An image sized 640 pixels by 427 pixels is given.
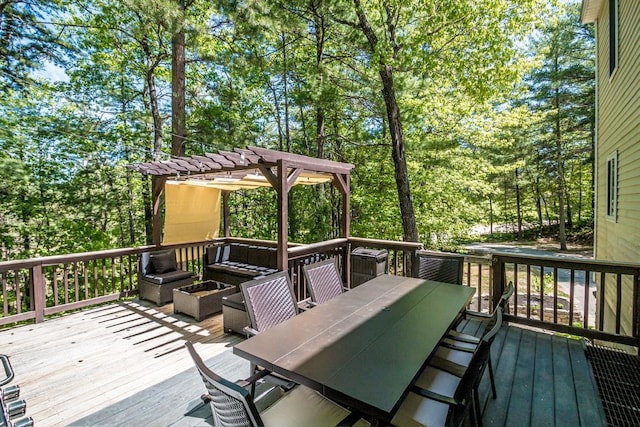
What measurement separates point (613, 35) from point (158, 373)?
8.51m

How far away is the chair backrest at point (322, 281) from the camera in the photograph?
10.5ft

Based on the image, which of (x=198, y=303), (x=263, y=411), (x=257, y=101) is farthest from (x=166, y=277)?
(x=257, y=101)

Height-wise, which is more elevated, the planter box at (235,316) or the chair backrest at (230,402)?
the chair backrest at (230,402)

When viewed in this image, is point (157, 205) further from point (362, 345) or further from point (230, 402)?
point (230, 402)

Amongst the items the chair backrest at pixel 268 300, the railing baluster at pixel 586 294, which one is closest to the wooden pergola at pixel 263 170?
the chair backrest at pixel 268 300

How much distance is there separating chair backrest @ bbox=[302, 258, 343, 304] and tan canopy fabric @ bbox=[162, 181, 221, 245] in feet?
13.3

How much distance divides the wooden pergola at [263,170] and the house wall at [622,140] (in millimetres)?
4082

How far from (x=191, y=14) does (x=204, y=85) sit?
1905 mm

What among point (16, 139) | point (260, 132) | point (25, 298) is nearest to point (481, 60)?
point (260, 132)

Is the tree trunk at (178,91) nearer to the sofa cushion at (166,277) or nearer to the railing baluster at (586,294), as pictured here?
the sofa cushion at (166,277)

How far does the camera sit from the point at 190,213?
6617 millimetres

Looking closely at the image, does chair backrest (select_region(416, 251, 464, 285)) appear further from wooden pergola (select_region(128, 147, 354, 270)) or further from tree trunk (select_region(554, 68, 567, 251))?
tree trunk (select_region(554, 68, 567, 251))

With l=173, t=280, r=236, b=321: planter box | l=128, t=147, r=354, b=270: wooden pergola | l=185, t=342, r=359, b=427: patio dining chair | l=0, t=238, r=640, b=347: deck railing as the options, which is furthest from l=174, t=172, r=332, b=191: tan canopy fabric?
l=185, t=342, r=359, b=427: patio dining chair

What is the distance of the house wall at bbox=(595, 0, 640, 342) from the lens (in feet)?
13.5
